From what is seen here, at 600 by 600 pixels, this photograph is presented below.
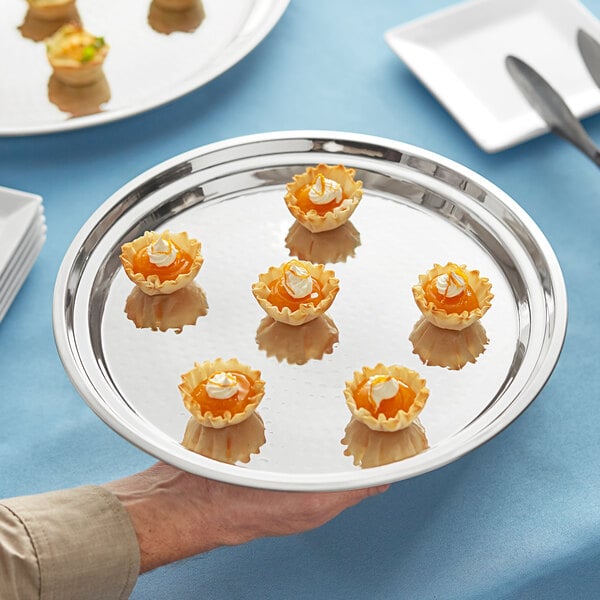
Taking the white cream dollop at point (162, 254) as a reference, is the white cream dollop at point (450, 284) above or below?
above

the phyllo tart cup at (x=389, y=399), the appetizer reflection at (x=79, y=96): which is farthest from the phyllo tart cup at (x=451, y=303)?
the appetizer reflection at (x=79, y=96)

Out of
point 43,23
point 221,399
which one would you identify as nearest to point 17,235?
point 221,399

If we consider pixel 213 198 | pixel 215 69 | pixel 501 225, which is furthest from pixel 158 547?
pixel 215 69

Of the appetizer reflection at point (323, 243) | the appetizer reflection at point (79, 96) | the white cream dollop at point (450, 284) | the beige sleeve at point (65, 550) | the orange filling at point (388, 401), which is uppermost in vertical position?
the appetizer reflection at point (79, 96)

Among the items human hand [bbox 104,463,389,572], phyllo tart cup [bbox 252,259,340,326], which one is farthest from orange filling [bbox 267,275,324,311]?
human hand [bbox 104,463,389,572]

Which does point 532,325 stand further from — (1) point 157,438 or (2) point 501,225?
(1) point 157,438

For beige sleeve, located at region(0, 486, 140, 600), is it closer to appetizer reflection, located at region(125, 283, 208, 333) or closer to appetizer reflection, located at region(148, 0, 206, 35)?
appetizer reflection, located at region(125, 283, 208, 333)

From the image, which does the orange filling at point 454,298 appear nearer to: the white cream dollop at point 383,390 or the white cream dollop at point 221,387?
the white cream dollop at point 383,390
